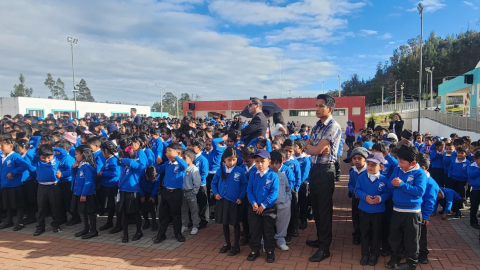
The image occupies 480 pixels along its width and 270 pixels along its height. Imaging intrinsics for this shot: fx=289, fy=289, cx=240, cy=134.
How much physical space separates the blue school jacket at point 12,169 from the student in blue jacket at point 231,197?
385 centimetres

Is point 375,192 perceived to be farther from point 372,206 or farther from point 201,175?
point 201,175

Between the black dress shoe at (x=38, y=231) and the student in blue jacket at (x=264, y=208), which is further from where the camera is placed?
the black dress shoe at (x=38, y=231)

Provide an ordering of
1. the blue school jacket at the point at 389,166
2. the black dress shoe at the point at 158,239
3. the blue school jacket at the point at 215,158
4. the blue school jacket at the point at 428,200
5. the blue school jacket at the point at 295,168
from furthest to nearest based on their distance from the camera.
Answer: the blue school jacket at the point at 215,158 < the blue school jacket at the point at 295,168 < the black dress shoe at the point at 158,239 < the blue school jacket at the point at 389,166 < the blue school jacket at the point at 428,200

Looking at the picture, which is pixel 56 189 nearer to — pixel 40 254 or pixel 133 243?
pixel 40 254

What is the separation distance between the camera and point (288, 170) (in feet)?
14.3

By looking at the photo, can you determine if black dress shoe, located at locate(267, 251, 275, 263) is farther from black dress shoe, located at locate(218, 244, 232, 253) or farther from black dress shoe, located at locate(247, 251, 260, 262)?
black dress shoe, located at locate(218, 244, 232, 253)

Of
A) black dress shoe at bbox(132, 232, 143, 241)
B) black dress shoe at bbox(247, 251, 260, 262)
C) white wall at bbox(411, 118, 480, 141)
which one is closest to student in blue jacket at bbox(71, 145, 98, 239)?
black dress shoe at bbox(132, 232, 143, 241)

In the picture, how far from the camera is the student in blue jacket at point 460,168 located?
5512 millimetres

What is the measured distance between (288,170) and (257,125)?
100cm

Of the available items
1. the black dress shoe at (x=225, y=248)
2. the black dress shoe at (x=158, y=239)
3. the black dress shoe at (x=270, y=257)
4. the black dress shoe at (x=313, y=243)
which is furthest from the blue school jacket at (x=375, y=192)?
the black dress shoe at (x=158, y=239)

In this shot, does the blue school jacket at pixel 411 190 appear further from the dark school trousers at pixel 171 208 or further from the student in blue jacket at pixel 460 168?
the dark school trousers at pixel 171 208

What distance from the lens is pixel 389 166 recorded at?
179 inches

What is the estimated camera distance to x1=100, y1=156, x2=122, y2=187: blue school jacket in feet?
16.5

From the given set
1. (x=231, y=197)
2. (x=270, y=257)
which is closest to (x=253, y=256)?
(x=270, y=257)
